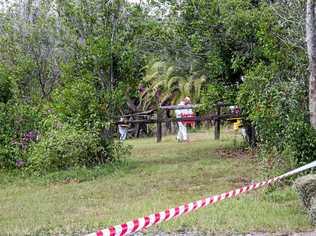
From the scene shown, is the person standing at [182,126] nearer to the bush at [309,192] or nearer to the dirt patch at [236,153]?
the dirt patch at [236,153]

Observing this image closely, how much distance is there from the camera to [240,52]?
46.6ft

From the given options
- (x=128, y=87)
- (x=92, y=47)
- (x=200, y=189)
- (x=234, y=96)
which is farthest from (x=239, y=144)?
(x=200, y=189)

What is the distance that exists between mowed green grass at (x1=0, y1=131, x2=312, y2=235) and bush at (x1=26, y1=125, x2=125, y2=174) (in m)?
0.57

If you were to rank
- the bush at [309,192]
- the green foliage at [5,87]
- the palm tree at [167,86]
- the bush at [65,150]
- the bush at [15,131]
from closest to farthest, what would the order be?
the bush at [309,192] < the bush at [65,150] < the bush at [15,131] < the green foliage at [5,87] < the palm tree at [167,86]

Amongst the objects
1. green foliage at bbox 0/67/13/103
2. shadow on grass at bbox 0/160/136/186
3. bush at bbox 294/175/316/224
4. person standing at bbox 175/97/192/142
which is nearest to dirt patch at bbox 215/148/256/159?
shadow on grass at bbox 0/160/136/186

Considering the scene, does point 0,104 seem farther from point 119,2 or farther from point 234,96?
point 234,96

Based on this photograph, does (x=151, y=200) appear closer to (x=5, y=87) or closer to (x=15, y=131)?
(x=15, y=131)

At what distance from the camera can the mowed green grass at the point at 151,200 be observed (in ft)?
24.4

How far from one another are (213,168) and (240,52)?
10.7 feet

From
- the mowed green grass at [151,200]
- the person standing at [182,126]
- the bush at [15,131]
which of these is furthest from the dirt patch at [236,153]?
the bush at [15,131]

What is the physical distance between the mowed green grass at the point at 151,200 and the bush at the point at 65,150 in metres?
0.57

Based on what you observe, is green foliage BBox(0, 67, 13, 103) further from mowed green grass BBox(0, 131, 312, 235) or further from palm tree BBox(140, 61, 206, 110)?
palm tree BBox(140, 61, 206, 110)

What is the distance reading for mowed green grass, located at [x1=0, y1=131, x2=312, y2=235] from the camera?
7445 millimetres

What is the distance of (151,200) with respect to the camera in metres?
9.18
